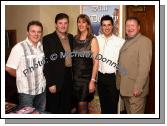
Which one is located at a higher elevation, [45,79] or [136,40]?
[136,40]

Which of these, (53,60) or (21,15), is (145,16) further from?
(21,15)

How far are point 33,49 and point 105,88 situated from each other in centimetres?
53

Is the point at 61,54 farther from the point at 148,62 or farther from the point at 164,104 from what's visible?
the point at 164,104

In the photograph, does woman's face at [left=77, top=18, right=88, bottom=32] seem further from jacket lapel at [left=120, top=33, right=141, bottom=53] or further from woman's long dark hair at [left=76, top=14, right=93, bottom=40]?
jacket lapel at [left=120, top=33, right=141, bottom=53]

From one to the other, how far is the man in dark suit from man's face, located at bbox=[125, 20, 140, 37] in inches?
14.4

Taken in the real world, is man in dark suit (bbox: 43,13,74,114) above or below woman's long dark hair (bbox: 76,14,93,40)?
below

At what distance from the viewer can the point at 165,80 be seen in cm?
190

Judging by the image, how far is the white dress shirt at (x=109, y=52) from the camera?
189 centimetres

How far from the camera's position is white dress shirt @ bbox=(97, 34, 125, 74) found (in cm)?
189

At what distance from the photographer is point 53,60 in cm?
191

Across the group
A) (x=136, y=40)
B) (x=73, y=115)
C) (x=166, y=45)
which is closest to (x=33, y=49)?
(x=73, y=115)

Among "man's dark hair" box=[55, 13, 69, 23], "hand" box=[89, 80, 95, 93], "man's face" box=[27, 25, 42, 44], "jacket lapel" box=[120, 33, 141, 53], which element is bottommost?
"hand" box=[89, 80, 95, 93]

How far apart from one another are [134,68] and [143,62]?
0.07 meters

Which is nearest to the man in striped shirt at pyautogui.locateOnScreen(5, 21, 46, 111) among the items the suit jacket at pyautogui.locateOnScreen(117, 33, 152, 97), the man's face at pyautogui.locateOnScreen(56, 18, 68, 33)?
the man's face at pyautogui.locateOnScreen(56, 18, 68, 33)
